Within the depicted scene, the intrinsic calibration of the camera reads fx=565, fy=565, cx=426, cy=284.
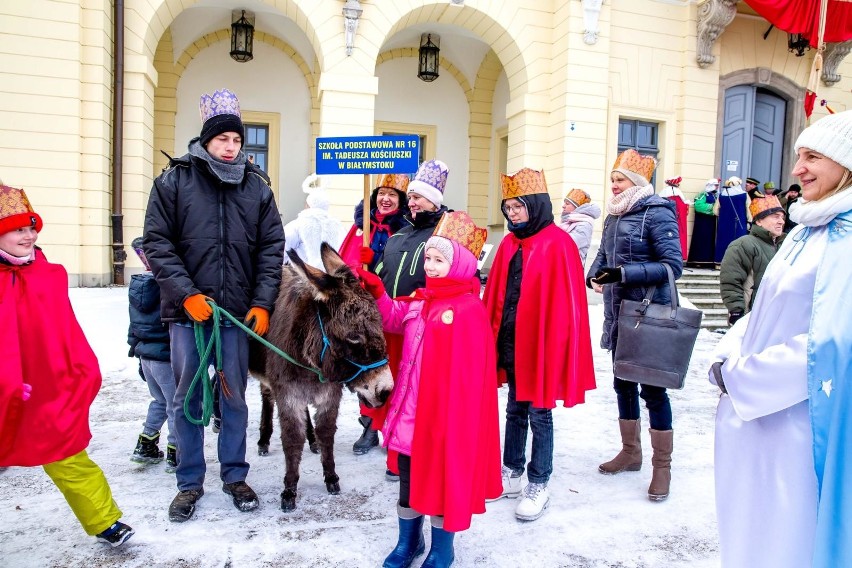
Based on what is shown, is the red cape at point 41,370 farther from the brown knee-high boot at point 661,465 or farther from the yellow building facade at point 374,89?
the yellow building facade at point 374,89

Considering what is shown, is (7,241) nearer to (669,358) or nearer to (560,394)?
(560,394)

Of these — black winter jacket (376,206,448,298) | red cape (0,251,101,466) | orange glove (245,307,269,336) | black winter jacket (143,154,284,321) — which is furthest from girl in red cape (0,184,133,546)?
black winter jacket (376,206,448,298)

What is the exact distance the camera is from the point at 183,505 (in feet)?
9.73

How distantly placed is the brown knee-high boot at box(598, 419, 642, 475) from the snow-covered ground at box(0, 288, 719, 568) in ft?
0.21

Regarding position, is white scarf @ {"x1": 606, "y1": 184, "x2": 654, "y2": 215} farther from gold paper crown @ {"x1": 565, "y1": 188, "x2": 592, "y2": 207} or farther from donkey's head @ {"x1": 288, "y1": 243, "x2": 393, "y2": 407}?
gold paper crown @ {"x1": 565, "y1": 188, "x2": 592, "y2": 207}

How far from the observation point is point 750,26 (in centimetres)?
1258

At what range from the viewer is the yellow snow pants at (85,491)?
97.6 inches

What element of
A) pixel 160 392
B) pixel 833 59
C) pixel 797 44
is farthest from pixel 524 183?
pixel 833 59

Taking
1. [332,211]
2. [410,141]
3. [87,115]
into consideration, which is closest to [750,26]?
[332,211]

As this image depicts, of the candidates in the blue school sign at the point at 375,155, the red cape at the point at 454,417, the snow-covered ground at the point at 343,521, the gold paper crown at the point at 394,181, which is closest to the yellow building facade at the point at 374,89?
the gold paper crown at the point at 394,181

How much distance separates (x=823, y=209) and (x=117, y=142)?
10.3 meters

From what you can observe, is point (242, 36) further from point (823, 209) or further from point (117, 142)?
point (823, 209)

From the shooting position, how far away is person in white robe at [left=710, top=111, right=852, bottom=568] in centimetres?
157

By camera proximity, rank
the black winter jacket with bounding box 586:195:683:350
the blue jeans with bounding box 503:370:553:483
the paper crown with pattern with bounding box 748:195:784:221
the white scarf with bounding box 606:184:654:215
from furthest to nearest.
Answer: the paper crown with pattern with bounding box 748:195:784:221 < the white scarf with bounding box 606:184:654:215 < the black winter jacket with bounding box 586:195:683:350 < the blue jeans with bounding box 503:370:553:483
